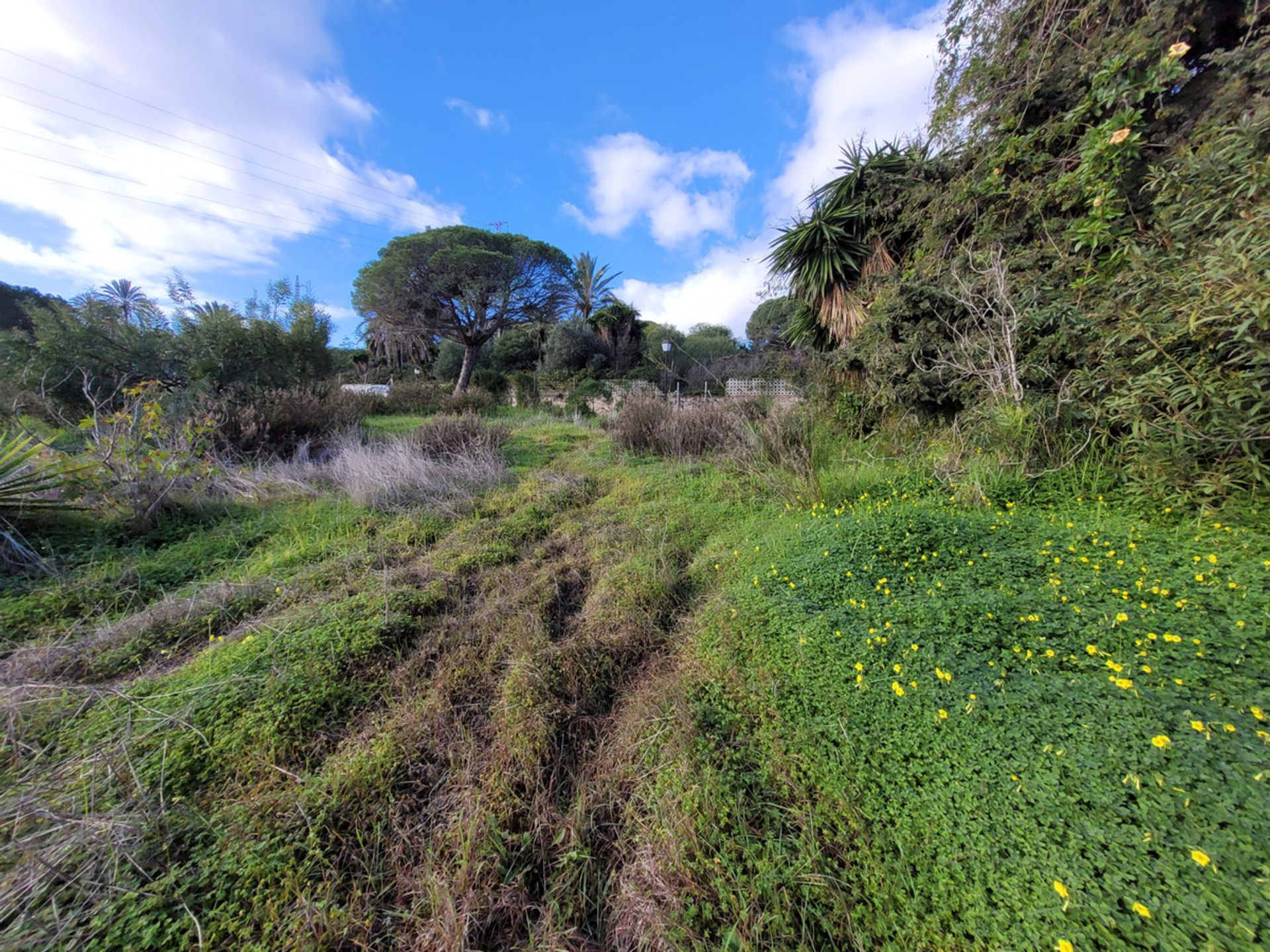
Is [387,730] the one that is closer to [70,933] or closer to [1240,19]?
[70,933]

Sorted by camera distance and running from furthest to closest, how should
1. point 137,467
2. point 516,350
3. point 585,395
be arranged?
1. point 516,350
2. point 585,395
3. point 137,467

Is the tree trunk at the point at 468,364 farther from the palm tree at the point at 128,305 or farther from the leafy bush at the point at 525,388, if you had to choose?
the palm tree at the point at 128,305

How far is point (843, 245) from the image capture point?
20.9ft

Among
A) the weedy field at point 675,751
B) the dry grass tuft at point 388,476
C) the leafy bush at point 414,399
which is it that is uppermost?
the leafy bush at point 414,399

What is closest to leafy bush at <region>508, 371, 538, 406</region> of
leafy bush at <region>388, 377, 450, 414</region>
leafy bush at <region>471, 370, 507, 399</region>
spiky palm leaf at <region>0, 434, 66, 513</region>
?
leafy bush at <region>471, 370, 507, 399</region>

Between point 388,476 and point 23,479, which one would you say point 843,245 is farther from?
point 23,479

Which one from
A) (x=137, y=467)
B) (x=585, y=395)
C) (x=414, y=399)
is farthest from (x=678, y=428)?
(x=414, y=399)

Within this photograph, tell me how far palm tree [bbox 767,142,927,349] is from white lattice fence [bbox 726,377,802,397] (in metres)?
1.02

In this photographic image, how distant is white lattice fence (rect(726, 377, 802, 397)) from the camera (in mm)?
7504

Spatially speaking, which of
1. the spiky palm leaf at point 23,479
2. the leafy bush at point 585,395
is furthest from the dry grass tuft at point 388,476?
the leafy bush at point 585,395

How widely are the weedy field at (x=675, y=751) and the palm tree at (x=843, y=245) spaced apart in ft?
15.0

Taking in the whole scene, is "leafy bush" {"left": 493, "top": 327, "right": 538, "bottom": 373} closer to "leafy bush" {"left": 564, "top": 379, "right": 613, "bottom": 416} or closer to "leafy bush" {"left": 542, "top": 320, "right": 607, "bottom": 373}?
"leafy bush" {"left": 542, "top": 320, "right": 607, "bottom": 373}

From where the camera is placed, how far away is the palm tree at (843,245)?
6.03 m

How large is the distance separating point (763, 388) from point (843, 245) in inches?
105
